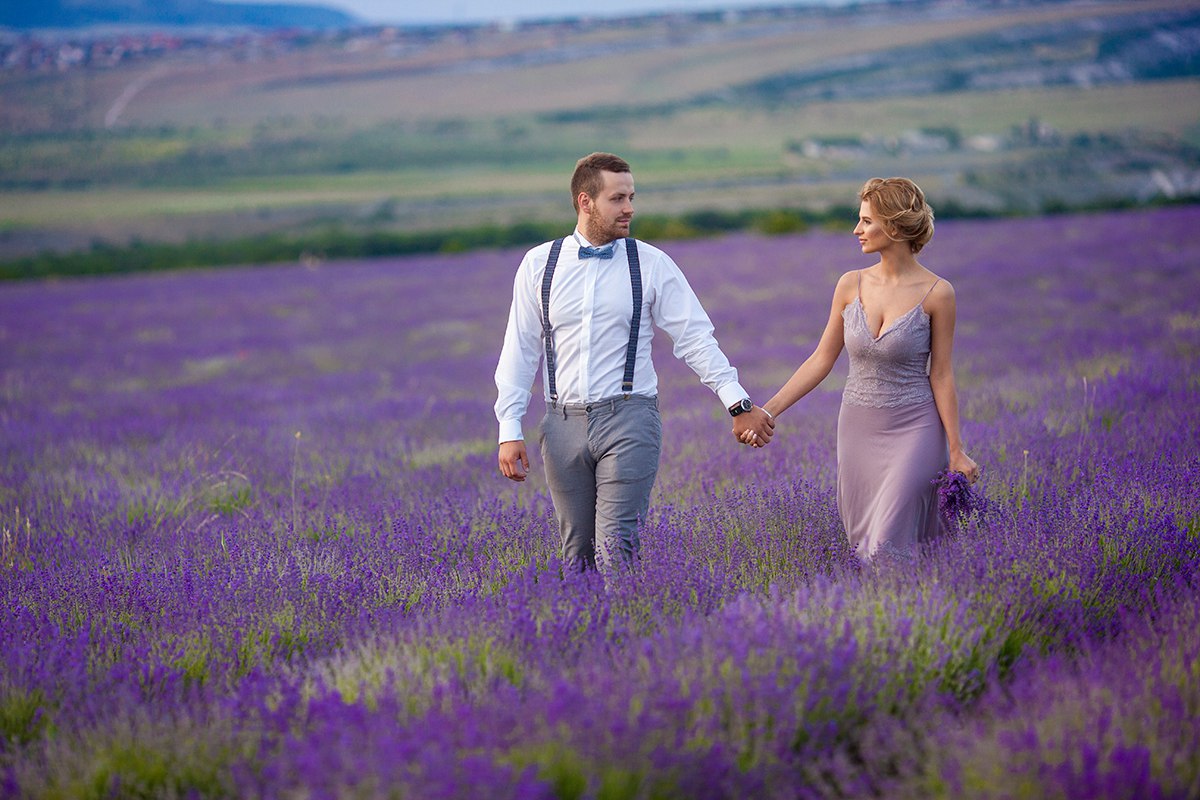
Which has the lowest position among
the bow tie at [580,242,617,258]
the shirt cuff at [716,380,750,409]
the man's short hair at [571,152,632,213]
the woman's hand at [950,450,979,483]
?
the woman's hand at [950,450,979,483]

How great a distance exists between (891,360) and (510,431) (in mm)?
1400

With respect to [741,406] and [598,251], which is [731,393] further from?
[598,251]

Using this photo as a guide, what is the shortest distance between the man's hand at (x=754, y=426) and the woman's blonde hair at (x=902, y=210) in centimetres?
79

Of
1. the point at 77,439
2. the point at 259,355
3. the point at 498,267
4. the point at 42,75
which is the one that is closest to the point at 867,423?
the point at 77,439

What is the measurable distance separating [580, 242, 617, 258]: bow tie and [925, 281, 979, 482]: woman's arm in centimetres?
115

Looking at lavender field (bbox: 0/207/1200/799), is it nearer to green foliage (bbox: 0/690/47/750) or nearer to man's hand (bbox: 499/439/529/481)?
green foliage (bbox: 0/690/47/750)

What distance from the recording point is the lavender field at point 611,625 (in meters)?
2.04

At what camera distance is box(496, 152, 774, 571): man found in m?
3.38

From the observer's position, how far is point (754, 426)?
11.9ft

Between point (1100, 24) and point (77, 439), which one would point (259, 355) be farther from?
point (1100, 24)

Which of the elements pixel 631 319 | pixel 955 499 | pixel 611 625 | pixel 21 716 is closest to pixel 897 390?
pixel 955 499

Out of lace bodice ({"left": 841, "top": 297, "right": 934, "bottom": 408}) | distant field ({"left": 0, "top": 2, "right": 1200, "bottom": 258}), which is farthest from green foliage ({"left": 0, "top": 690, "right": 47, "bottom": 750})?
distant field ({"left": 0, "top": 2, "right": 1200, "bottom": 258})

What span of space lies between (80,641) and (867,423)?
8.75ft

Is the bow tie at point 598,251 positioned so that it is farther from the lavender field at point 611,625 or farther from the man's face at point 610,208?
the lavender field at point 611,625
